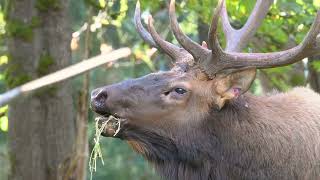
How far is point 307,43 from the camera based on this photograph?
441 cm

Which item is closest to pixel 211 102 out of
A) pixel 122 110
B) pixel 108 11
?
pixel 122 110

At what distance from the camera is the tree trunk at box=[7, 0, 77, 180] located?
6109mm

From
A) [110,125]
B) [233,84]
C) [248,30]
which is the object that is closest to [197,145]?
[233,84]

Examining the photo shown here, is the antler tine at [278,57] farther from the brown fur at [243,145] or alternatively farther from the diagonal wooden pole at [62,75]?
the diagonal wooden pole at [62,75]

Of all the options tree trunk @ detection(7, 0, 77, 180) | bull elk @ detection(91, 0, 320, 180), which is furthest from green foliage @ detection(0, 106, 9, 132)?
bull elk @ detection(91, 0, 320, 180)

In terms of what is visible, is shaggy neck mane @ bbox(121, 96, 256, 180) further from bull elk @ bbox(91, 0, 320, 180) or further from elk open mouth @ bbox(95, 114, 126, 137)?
elk open mouth @ bbox(95, 114, 126, 137)

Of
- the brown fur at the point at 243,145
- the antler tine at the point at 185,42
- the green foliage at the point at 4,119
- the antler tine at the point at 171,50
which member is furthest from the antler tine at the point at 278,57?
the green foliage at the point at 4,119

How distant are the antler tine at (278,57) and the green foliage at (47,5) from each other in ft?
7.25

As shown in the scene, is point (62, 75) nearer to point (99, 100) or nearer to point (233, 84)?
point (99, 100)

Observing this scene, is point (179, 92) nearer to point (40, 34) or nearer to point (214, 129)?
point (214, 129)

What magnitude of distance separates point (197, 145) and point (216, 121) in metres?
0.21

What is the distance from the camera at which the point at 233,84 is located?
4.62 m

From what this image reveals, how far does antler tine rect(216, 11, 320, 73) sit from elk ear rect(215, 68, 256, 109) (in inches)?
2.5

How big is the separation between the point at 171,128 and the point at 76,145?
6.56 feet
